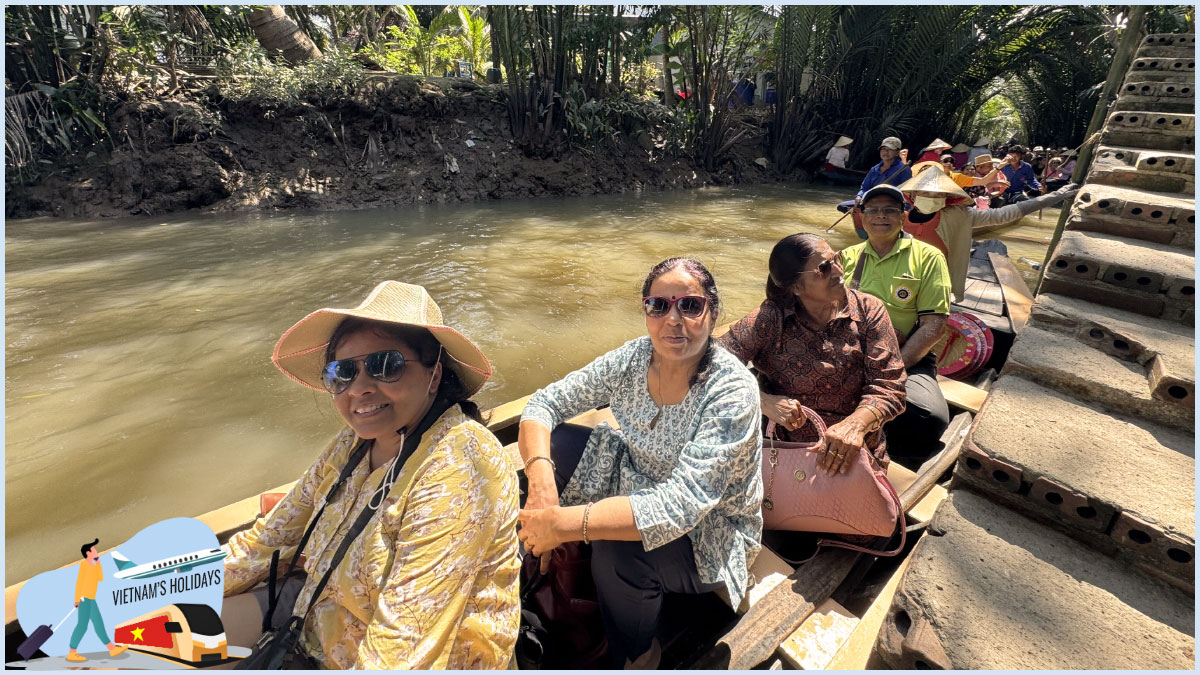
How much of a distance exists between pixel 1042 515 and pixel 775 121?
1802 cm

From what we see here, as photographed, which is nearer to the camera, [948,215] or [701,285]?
[701,285]

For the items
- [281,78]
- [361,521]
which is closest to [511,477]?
[361,521]

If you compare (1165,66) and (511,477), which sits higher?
(1165,66)

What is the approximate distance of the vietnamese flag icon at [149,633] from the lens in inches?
50.3

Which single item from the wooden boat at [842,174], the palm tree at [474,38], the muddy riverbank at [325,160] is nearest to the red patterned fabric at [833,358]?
the muddy riverbank at [325,160]

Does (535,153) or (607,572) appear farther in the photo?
(535,153)

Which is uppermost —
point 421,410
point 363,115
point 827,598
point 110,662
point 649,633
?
point 363,115

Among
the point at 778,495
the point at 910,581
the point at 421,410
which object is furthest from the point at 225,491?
Result: the point at 910,581

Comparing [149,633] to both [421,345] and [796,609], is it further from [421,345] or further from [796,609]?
[796,609]

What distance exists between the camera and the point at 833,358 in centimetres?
221

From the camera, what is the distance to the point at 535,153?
1295cm

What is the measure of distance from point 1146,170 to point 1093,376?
7.65 feet

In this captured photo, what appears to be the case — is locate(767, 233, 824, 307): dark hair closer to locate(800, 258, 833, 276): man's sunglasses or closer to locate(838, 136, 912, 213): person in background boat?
locate(800, 258, 833, 276): man's sunglasses

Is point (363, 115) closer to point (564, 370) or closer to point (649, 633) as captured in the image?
point (564, 370)
